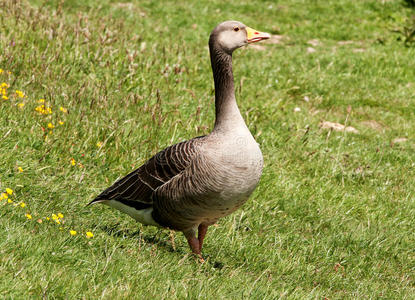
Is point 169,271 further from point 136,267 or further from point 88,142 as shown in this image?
point 88,142

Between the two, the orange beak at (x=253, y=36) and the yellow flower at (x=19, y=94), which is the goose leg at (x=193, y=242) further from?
the yellow flower at (x=19, y=94)

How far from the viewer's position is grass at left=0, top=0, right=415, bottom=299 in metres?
4.39

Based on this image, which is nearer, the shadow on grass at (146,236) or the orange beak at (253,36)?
the shadow on grass at (146,236)

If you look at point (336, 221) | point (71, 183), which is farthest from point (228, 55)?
point (336, 221)

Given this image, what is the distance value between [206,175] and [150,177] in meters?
0.77

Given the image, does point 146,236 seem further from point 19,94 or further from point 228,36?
point 19,94

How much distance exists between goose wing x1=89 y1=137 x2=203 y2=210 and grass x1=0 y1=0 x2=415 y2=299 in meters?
0.30

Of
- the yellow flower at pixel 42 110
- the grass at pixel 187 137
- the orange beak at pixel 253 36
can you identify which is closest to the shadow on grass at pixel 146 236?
the grass at pixel 187 137

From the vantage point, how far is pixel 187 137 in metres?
7.82

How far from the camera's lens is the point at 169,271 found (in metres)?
4.52

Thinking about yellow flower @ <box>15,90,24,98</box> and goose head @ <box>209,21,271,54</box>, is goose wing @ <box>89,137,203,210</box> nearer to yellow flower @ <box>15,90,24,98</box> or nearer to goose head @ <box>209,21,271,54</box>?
goose head @ <box>209,21,271,54</box>

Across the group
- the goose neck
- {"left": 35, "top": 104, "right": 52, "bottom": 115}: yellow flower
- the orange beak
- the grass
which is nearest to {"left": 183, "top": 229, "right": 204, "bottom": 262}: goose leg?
the grass

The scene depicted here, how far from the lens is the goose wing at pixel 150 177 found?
17.1ft

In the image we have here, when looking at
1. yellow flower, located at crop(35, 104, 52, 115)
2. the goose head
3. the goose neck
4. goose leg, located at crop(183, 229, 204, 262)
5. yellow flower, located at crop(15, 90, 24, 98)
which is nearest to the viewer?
the goose neck
